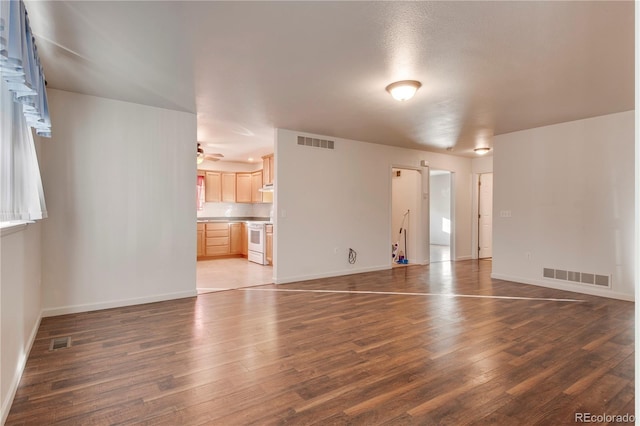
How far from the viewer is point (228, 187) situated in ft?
28.5

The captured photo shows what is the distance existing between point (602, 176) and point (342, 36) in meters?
4.44

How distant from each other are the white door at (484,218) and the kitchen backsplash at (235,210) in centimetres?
548

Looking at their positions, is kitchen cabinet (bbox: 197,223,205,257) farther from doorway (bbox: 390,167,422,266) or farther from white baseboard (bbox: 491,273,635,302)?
white baseboard (bbox: 491,273,635,302)

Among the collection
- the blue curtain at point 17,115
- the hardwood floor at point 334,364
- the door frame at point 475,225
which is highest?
the blue curtain at point 17,115

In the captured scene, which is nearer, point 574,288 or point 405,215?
point 574,288

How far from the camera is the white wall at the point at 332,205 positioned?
5.31 m

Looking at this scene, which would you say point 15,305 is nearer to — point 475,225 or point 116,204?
point 116,204

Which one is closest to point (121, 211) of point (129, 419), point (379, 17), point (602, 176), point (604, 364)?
point (129, 419)

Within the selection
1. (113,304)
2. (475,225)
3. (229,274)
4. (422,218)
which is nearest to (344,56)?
(113,304)

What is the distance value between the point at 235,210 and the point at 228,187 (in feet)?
2.75

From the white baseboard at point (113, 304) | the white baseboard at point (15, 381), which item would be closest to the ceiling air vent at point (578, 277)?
the white baseboard at point (113, 304)

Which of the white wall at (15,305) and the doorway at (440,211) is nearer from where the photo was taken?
the white wall at (15,305)

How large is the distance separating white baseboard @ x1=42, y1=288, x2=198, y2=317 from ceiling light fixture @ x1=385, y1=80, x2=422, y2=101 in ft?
12.0

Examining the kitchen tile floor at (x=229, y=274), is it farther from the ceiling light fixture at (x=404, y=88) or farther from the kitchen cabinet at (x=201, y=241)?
the ceiling light fixture at (x=404, y=88)
